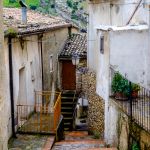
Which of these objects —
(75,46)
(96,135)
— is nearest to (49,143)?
(96,135)

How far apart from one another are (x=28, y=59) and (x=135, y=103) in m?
7.10

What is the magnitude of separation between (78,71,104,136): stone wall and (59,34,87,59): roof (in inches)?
171

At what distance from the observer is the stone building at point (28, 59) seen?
14.9 m

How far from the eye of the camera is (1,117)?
5391mm

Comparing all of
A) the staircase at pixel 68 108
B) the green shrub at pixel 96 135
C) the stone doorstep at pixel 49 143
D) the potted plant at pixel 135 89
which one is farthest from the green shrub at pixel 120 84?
the staircase at pixel 68 108

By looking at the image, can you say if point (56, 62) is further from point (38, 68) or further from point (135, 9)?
point (135, 9)

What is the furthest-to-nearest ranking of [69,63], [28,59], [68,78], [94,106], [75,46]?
[68,78], [75,46], [69,63], [94,106], [28,59]

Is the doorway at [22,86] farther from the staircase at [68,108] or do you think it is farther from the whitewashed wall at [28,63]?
the staircase at [68,108]

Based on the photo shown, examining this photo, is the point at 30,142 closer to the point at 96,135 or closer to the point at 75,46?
the point at 96,135

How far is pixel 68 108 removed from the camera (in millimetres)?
24922

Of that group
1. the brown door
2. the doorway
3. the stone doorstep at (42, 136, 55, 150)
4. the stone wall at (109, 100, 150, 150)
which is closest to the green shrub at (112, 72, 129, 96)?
the stone wall at (109, 100, 150, 150)

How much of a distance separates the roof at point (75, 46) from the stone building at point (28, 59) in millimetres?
617

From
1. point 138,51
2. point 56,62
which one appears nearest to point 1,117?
point 138,51

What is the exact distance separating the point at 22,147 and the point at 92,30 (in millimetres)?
8869
